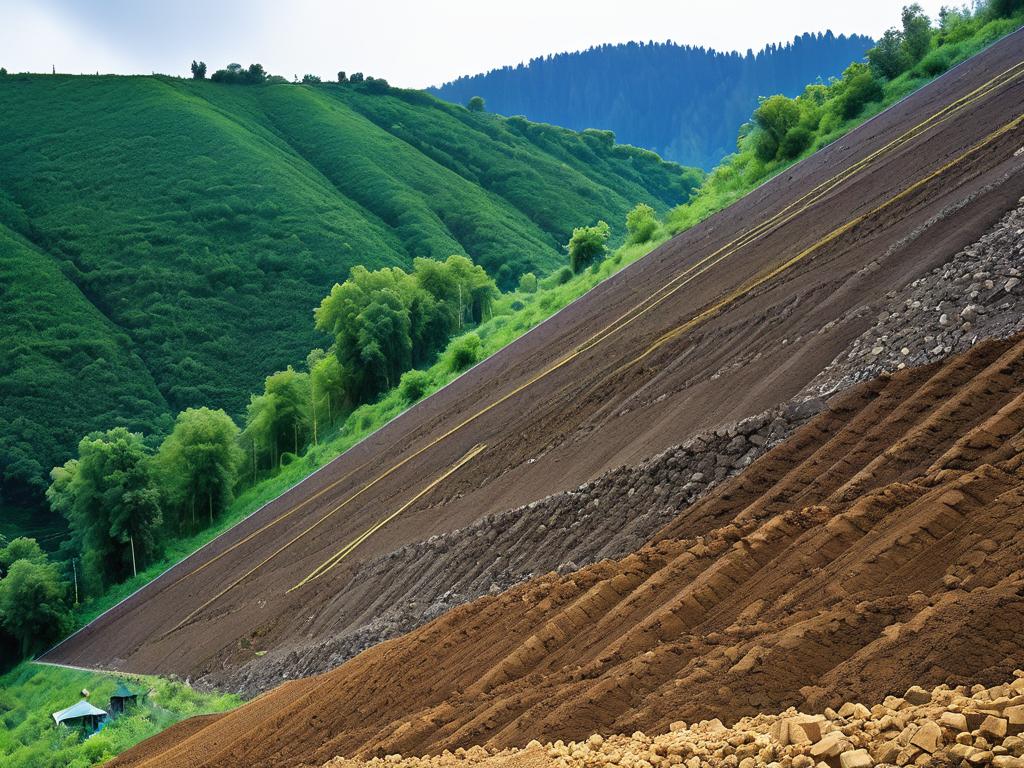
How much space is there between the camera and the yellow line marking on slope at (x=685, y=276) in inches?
1123

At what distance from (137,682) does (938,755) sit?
24.9 m

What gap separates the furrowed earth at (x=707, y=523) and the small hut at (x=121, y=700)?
4.72 ft

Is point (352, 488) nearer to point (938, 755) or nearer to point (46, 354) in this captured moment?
point (938, 755)

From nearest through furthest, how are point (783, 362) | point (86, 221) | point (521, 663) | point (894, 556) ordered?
point (894, 556) → point (521, 663) → point (783, 362) → point (86, 221)

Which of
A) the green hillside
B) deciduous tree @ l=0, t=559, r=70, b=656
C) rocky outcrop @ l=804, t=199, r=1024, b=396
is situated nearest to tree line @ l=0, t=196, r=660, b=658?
deciduous tree @ l=0, t=559, r=70, b=656

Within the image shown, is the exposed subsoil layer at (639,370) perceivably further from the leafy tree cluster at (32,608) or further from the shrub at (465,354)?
the leafy tree cluster at (32,608)

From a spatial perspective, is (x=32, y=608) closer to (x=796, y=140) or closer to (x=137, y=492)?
(x=137, y=492)

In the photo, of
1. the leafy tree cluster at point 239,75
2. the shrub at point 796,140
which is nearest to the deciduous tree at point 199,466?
the shrub at point 796,140

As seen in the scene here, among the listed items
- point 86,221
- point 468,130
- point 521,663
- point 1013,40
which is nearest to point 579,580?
point 521,663

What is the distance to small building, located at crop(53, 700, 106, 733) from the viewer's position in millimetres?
23406

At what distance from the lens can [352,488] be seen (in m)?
29.9

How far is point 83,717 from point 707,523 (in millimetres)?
18400

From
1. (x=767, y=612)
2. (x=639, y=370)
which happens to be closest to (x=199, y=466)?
(x=639, y=370)

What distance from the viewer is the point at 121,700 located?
23.8 metres
